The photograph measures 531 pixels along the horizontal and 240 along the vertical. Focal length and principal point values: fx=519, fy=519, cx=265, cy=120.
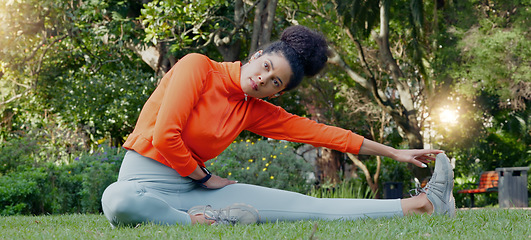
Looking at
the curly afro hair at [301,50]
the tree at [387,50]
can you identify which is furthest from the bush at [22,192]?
the tree at [387,50]

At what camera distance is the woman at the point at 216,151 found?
2.84 meters

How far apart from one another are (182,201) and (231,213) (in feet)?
1.07

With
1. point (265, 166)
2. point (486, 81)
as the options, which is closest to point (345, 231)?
point (265, 166)

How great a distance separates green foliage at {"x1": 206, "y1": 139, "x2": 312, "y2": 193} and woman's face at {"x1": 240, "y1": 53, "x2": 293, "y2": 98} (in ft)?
14.4

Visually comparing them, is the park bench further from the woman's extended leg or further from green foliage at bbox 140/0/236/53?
the woman's extended leg

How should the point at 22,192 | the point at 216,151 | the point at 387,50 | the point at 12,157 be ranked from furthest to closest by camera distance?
the point at 387,50 < the point at 12,157 < the point at 22,192 < the point at 216,151

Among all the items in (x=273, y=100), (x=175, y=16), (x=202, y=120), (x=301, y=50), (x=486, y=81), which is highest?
(x=175, y=16)

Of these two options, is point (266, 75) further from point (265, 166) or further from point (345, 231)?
point (265, 166)

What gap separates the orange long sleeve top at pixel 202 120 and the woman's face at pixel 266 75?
85 millimetres

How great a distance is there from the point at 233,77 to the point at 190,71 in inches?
12.2

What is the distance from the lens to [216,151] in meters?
3.17

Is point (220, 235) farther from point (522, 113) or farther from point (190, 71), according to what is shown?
point (522, 113)

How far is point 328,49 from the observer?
313 centimetres

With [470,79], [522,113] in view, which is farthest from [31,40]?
[522,113]
